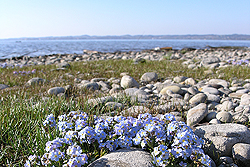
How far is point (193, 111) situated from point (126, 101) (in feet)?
5.03

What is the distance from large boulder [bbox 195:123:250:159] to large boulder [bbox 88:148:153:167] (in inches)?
34.9

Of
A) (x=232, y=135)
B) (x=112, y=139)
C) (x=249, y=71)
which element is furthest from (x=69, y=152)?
(x=249, y=71)

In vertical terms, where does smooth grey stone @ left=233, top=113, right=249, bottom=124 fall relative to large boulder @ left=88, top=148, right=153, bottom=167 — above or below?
below

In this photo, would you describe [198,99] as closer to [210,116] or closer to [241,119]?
[210,116]

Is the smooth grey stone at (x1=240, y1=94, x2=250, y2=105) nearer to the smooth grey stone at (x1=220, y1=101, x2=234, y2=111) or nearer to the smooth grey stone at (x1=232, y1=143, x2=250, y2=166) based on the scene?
the smooth grey stone at (x1=220, y1=101, x2=234, y2=111)

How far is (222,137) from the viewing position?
2.44m

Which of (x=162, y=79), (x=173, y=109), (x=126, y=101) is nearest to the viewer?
(x=173, y=109)

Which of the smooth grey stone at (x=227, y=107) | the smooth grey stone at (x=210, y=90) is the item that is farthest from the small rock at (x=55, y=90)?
the smooth grey stone at (x=227, y=107)

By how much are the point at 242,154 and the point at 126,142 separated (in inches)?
54.4

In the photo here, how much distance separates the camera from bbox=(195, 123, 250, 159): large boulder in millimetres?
2406

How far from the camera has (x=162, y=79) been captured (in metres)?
6.95

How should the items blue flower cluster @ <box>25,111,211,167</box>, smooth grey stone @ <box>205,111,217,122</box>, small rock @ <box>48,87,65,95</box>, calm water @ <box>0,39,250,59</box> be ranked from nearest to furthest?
1. blue flower cluster @ <box>25,111,211,167</box>
2. smooth grey stone @ <box>205,111,217,122</box>
3. small rock @ <box>48,87,65,95</box>
4. calm water @ <box>0,39,250,59</box>

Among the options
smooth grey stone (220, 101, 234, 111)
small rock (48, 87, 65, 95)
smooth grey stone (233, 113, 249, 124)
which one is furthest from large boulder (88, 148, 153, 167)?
small rock (48, 87, 65, 95)

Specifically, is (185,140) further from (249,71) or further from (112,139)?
(249,71)
